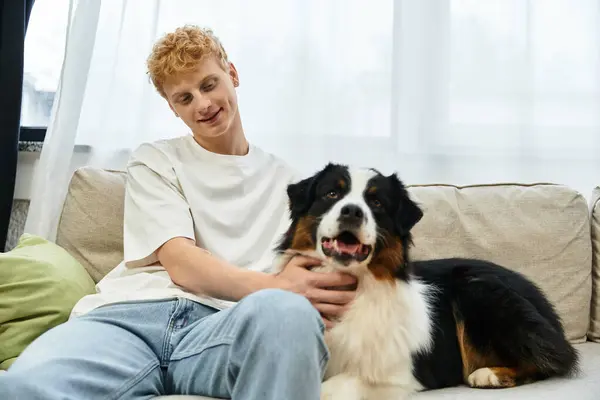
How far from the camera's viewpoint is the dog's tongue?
157 centimetres

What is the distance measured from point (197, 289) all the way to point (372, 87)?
1451mm

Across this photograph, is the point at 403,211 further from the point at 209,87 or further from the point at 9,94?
the point at 9,94

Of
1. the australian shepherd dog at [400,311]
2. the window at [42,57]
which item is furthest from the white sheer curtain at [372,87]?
the australian shepherd dog at [400,311]

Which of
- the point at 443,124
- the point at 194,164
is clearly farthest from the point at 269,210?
the point at 443,124

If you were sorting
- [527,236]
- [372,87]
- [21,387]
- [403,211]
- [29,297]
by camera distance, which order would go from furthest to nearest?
[372,87] → [527,236] → [29,297] → [403,211] → [21,387]

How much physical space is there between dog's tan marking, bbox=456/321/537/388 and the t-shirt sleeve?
923 millimetres

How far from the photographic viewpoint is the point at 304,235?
166cm

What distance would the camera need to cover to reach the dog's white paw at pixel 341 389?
4.95 ft

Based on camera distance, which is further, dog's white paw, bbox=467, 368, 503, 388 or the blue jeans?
dog's white paw, bbox=467, 368, 503, 388

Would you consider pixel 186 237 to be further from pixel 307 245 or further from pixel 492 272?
pixel 492 272

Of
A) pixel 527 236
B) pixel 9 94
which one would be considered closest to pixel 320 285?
pixel 527 236

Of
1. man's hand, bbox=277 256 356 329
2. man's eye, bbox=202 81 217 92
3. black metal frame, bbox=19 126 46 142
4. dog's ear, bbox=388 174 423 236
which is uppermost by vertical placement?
man's eye, bbox=202 81 217 92

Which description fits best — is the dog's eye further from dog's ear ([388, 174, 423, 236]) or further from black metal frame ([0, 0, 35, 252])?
black metal frame ([0, 0, 35, 252])

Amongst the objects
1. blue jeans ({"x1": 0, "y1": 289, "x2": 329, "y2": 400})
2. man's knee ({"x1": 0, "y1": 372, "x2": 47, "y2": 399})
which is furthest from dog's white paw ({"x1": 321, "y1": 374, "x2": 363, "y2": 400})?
man's knee ({"x1": 0, "y1": 372, "x2": 47, "y2": 399})
